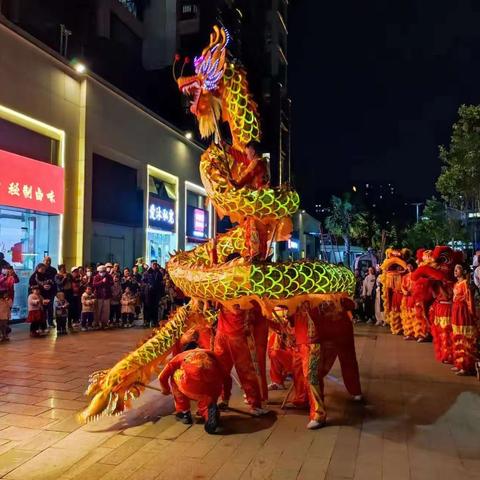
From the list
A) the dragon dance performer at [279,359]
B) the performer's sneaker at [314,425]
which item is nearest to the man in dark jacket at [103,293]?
the dragon dance performer at [279,359]

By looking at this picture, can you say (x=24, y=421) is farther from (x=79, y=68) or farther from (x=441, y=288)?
(x=79, y=68)

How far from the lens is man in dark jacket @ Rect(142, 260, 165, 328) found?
1073 centimetres

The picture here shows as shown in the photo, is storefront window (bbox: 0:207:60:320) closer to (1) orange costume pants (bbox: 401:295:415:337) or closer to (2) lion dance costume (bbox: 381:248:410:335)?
(2) lion dance costume (bbox: 381:248:410:335)

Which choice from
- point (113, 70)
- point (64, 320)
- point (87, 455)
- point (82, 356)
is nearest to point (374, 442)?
point (87, 455)

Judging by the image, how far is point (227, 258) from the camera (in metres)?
5.11

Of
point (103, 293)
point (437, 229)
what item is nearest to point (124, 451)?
point (103, 293)

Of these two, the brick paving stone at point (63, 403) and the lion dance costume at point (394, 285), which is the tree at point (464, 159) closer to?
the lion dance costume at point (394, 285)

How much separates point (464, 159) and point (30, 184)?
11293 millimetres

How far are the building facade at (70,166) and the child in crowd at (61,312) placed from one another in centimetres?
184

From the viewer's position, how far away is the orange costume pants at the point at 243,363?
4508 mm

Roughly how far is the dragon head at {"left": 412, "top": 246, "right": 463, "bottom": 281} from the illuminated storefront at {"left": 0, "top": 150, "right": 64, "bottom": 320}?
7817 mm

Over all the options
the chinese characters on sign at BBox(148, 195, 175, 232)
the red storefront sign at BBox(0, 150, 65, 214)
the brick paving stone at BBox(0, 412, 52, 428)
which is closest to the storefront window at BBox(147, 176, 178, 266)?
the chinese characters on sign at BBox(148, 195, 175, 232)

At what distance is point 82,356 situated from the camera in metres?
7.38

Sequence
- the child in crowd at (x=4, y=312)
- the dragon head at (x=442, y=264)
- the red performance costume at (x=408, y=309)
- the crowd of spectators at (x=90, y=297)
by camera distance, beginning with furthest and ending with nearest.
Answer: the red performance costume at (x=408, y=309)
the crowd of spectators at (x=90, y=297)
the child in crowd at (x=4, y=312)
the dragon head at (x=442, y=264)
